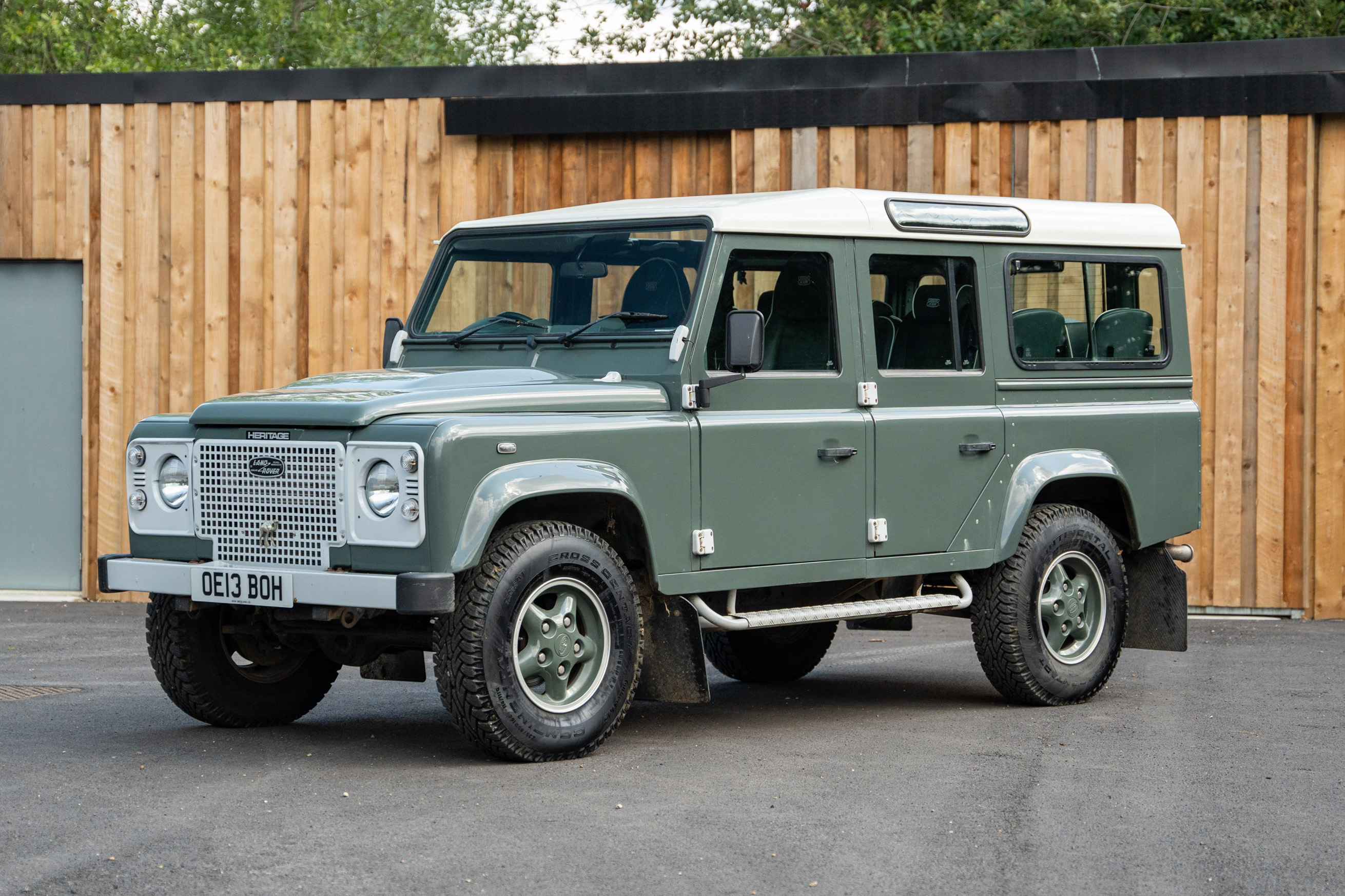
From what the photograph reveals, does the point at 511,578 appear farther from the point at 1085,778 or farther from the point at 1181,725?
the point at 1181,725

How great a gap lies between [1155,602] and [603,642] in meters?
3.60

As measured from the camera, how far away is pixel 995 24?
2256cm

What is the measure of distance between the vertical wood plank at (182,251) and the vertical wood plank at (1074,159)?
6.59 meters

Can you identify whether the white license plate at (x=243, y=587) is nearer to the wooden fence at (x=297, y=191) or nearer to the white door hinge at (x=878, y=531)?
the white door hinge at (x=878, y=531)

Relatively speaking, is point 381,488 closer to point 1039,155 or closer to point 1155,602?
point 1155,602

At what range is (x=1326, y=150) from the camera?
12133mm

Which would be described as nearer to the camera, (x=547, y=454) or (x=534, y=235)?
(x=547, y=454)

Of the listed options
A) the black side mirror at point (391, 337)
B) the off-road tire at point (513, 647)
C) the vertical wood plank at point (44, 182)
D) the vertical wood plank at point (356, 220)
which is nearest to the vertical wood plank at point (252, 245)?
the vertical wood plank at point (356, 220)

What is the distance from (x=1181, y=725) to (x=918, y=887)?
330 centimetres

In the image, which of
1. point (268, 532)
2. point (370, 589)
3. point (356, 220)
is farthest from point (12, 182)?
point (370, 589)

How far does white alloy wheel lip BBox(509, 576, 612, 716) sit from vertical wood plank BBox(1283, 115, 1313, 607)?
7102 millimetres

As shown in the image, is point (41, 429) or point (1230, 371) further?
point (41, 429)

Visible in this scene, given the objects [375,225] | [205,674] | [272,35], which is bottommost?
[205,674]

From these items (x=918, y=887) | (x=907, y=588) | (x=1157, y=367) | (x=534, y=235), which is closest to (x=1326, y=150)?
(x=1157, y=367)
